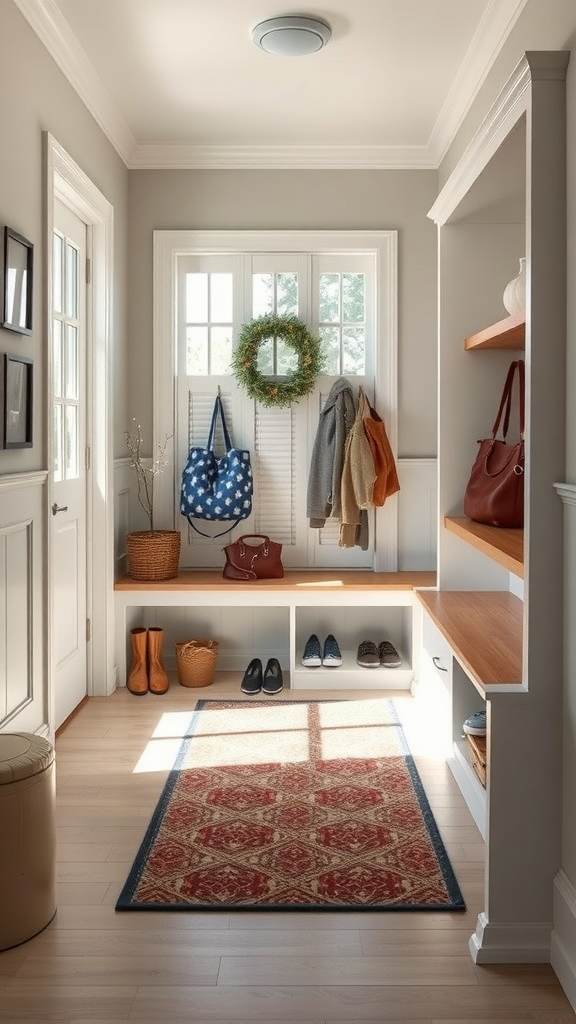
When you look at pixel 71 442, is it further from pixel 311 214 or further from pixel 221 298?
pixel 311 214

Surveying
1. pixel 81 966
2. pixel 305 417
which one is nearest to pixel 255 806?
pixel 81 966

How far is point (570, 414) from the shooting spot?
2084mm

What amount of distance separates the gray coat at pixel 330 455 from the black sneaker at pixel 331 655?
23.5 inches

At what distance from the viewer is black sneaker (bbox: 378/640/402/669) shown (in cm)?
453

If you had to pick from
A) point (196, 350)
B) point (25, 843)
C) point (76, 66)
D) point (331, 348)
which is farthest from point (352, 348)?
point (25, 843)

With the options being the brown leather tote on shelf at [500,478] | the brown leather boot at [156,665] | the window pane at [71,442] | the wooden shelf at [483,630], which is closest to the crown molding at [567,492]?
the wooden shelf at [483,630]

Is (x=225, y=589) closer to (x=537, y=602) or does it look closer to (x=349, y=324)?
(x=349, y=324)

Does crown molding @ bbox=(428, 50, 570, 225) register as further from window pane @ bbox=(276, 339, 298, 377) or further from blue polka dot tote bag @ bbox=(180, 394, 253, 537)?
blue polka dot tote bag @ bbox=(180, 394, 253, 537)

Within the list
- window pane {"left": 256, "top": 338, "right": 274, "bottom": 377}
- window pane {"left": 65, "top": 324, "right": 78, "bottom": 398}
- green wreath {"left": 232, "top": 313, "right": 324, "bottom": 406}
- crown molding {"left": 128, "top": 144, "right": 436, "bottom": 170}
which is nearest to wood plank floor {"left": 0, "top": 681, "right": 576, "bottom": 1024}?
window pane {"left": 65, "top": 324, "right": 78, "bottom": 398}

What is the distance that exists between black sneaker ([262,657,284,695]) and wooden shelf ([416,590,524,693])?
1124 mm

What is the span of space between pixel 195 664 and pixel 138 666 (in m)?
0.28

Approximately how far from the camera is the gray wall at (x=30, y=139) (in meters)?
2.85

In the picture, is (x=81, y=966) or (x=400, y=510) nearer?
(x=81, y=966)

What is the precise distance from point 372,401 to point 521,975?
10.4ft
